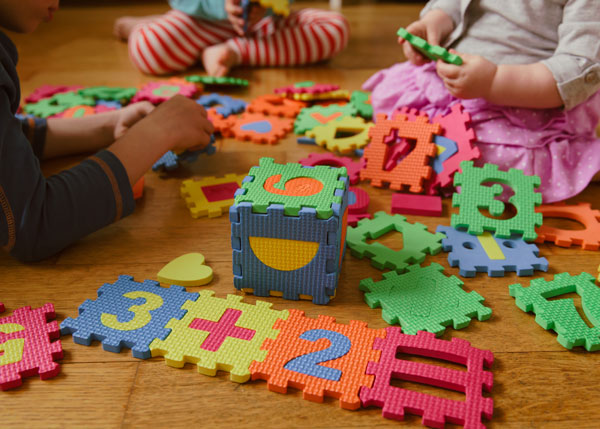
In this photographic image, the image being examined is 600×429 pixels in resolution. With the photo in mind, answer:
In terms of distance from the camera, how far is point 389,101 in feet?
4.50

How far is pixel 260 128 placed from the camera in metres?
1.40

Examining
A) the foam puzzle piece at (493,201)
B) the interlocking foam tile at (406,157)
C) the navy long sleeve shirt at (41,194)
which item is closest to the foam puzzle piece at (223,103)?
the interlocking foam tile at (406,157)

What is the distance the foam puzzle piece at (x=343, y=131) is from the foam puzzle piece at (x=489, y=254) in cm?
36

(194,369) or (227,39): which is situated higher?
(227,39)

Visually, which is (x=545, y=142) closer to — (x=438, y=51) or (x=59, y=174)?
(x=438, y=51)

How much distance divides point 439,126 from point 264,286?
1.86ft

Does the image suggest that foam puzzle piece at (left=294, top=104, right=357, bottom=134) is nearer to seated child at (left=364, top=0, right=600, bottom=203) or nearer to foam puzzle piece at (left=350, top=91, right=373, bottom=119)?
foam puzzle piece at (left=350, top=91, right=373, bottom=119)

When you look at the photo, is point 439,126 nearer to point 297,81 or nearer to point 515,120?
point 515,120

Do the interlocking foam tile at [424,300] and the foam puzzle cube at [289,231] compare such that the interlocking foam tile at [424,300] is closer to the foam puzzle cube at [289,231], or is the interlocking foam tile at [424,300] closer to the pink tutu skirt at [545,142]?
the foam puzzle cube at [289,231]

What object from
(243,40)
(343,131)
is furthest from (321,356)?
(243,40)

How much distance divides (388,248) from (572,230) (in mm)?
358

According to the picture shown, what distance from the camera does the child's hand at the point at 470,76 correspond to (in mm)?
1089

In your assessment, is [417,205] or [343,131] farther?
[343,131]

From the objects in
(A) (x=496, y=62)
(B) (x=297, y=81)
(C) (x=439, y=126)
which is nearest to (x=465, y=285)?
(C) (x=439, y=126)
